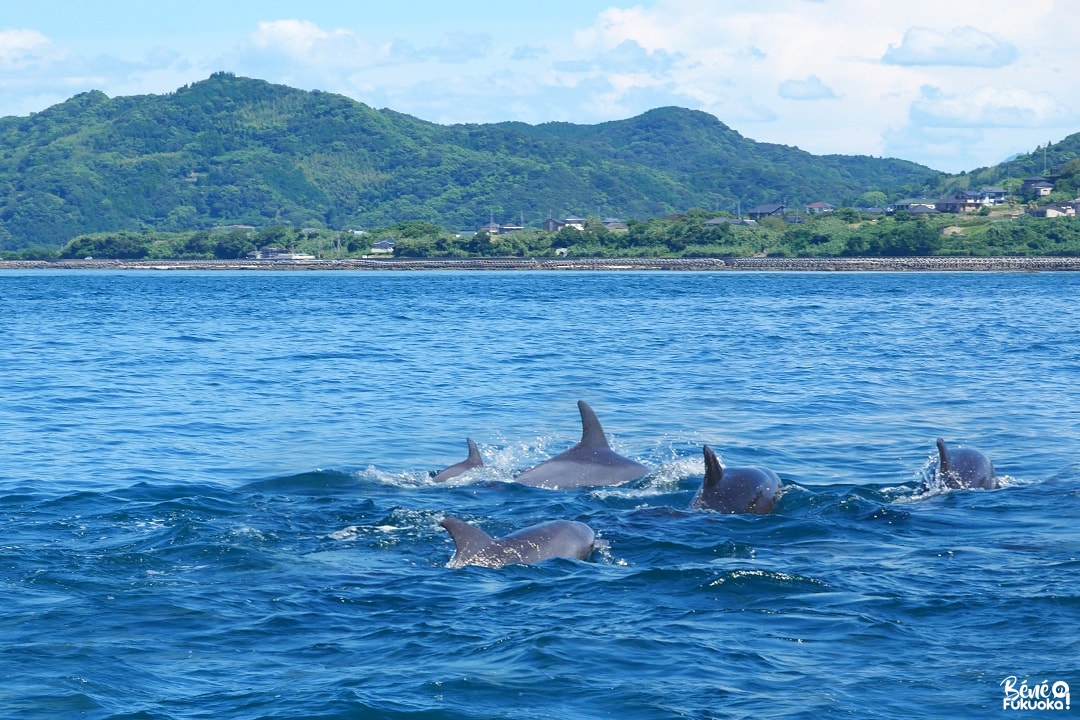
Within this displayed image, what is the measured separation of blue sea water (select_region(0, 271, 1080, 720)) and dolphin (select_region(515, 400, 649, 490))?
0.32 metres

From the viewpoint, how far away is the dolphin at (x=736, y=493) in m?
15.5

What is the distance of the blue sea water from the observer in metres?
10.1

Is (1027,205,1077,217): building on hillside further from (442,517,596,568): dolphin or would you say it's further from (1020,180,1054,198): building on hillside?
(442,517,596,568): dolphin

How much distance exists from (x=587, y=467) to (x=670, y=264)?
150178 mm

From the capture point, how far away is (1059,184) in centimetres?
19025

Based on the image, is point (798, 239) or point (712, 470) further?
point (798, 239)

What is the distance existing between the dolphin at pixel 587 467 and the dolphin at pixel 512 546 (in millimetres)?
4315

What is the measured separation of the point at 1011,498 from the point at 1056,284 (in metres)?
96.3

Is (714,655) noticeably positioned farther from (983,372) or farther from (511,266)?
(511,266)

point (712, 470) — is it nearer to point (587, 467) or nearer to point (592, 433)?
point (587, 467)

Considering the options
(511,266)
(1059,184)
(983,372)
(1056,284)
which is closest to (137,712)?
(983,372)

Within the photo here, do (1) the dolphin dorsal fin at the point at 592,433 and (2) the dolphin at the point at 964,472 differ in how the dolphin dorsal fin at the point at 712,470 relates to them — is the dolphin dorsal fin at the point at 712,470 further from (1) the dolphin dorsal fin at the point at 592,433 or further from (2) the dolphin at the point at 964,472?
(2) the dolphin at the point at 964,472

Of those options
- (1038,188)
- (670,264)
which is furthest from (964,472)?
(1038,188)

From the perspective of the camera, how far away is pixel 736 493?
612 inches
